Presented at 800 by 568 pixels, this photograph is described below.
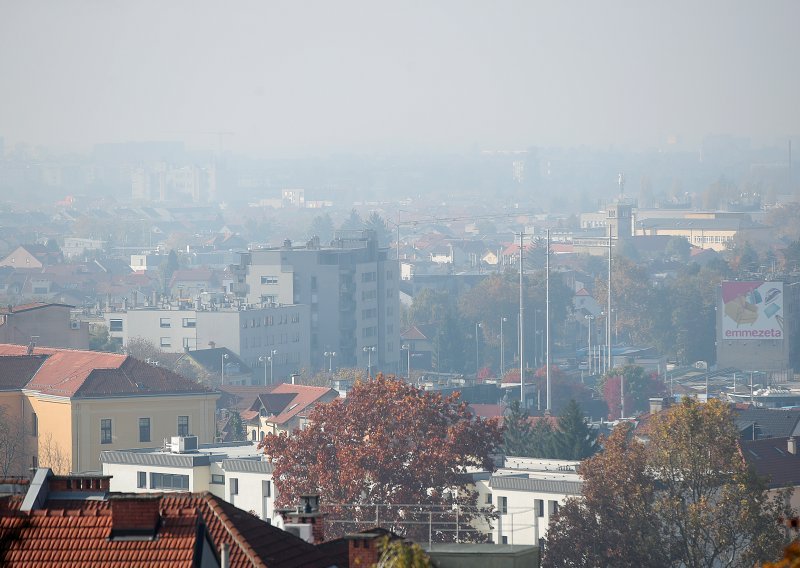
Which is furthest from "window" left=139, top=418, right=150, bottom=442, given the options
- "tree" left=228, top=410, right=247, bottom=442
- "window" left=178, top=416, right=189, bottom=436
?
"tree" left=228, top=410, right=247, bottom=442

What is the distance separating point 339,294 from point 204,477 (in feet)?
168

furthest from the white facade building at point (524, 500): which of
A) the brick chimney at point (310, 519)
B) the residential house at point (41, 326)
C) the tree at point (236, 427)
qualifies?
the residential house at point (41, 326)

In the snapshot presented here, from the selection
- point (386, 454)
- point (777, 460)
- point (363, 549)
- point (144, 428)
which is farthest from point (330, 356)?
point (363, 549)

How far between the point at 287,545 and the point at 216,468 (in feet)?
70.0

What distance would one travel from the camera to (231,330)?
74.7 metres

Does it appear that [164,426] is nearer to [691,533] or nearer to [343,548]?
[691,533]

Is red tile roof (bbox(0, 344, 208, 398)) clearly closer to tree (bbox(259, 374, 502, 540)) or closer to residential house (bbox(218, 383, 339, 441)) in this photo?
residential house (bbox(218, 383, 339, 441))

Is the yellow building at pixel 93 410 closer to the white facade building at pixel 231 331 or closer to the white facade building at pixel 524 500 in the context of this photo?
the white facade building at pixel 524 500

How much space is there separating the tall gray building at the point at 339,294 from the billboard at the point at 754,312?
13.3 m

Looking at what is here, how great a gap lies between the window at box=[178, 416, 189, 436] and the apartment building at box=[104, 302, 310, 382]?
33.9m

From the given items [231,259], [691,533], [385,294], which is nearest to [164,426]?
[691,533]

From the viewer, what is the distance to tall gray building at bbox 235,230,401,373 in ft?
276

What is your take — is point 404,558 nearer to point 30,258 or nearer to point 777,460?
point 777,460

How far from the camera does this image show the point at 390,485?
29062 mm
